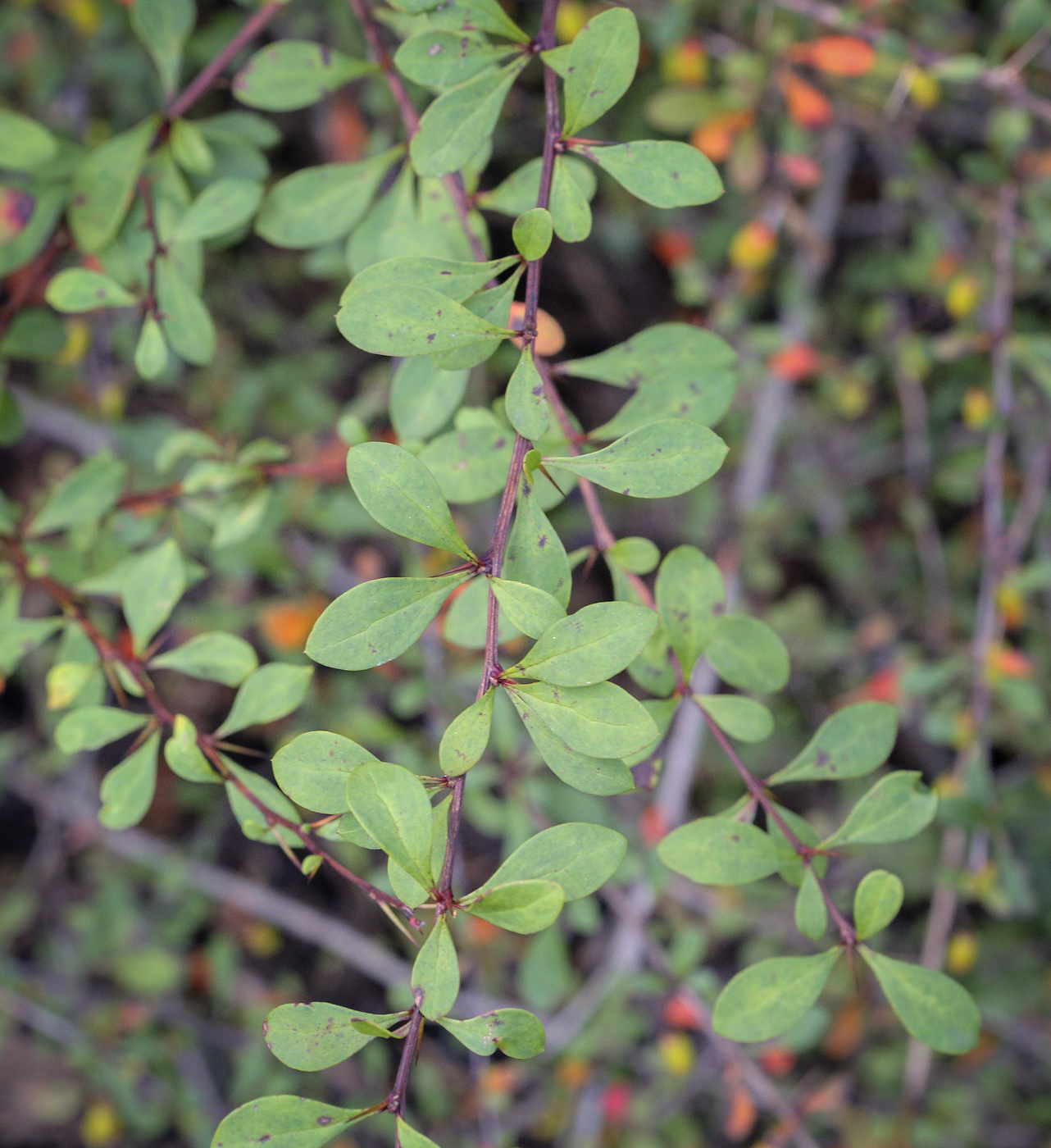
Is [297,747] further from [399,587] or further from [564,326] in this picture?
[564,326]

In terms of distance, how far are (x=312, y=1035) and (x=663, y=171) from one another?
36.1 inches

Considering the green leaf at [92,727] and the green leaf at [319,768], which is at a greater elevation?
the green leaf at [319,768]

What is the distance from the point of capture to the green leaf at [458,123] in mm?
917

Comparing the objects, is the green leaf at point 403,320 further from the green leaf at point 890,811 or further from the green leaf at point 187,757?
the green leaf at point 890,811

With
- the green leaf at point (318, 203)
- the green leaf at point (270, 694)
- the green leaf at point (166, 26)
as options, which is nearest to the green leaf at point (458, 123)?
the green leaf at point (318, 203)

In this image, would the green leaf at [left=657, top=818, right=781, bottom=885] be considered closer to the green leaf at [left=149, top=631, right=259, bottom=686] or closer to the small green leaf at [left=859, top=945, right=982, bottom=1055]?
the small green leaf at [left=859, top=945, right=982, bottom=1055]

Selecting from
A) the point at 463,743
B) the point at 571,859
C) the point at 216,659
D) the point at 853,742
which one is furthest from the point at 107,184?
the point at 853,742

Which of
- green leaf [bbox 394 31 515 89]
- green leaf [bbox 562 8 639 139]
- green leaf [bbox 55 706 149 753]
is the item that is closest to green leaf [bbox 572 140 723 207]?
green leaf [bbox 562 8 639 139]

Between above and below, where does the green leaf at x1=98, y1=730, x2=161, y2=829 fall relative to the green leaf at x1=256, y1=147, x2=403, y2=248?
below

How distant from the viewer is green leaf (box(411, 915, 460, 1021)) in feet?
2.43

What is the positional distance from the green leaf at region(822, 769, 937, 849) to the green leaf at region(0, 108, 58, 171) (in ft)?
4.70

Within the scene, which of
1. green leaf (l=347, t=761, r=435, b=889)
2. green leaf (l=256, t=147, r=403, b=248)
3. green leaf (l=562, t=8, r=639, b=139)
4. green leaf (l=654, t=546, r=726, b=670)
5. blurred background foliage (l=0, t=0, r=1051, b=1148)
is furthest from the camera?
blurred background foliage (l=0, t=0, r=1051, b=1148)

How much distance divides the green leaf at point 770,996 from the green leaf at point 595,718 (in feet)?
1.11

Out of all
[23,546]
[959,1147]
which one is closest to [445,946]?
[23,546]
